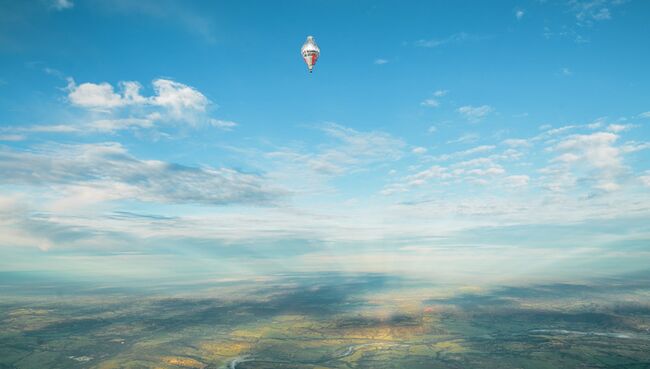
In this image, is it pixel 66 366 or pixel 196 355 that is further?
pixel 196 355

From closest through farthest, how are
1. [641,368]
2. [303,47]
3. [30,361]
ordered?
[303,47] → [641,368] → [30,361]

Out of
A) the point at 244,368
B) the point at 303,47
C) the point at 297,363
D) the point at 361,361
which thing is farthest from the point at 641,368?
the point at 303,47

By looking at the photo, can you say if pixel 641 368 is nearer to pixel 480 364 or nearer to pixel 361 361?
pixel 480 364

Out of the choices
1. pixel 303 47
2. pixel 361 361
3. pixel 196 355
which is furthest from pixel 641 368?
pixel 196 355

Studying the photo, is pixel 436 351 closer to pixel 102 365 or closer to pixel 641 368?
pixel 641 368

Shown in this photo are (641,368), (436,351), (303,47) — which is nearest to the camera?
(303,47)

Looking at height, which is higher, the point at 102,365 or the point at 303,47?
the point at 303,47
